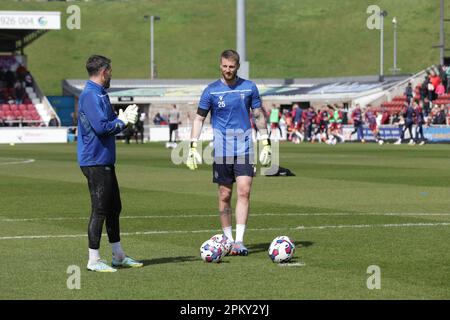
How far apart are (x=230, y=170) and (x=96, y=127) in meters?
2.39

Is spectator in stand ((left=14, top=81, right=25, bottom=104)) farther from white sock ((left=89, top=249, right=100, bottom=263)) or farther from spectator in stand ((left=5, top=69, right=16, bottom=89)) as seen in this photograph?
white sock ((left=89, top=249, right=100, bottom=263))

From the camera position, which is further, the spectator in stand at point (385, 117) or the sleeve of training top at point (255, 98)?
the spectator in stand at point (385, 117)

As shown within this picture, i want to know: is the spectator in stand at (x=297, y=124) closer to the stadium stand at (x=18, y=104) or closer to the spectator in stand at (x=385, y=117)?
the spectator in stand at (x=385, y=117)

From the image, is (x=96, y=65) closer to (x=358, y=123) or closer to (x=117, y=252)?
(x=117, y=252)

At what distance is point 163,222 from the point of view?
17.8m

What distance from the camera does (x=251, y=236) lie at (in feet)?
52.0

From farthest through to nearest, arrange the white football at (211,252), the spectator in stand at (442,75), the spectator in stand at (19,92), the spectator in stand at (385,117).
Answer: the spectator in stand at (19,92) < the spectator in stand at (442,75) < the spectator in stand at (385,117) < the white football at (211,252)

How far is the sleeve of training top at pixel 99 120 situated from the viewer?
1231 cm

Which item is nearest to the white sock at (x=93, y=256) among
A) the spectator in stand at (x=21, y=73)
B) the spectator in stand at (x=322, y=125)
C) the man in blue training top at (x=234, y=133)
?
the man in blue training top at (x=234, y=133)

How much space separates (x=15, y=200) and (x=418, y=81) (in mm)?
57784

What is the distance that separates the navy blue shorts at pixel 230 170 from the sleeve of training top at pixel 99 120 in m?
2.12

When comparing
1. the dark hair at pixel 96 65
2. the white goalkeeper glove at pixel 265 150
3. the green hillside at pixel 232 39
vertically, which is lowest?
the white goalkeeper glove at pixel 265 150

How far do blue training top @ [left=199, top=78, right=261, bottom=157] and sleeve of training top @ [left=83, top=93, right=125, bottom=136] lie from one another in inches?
76.8
